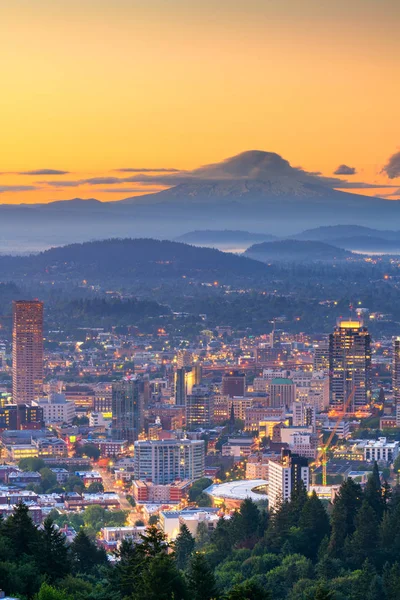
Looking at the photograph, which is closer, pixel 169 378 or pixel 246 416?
pixel 246 416

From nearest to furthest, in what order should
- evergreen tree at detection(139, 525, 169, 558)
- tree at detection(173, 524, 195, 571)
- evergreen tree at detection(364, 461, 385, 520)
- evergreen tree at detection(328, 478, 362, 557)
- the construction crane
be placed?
evergreen tree at detection(139, 525, 169, 558), evergreen tree at detection(328, 478, 362, 557), evergreen tree at detection(364, 461, 385, 520), tree at detection(173, 524, 195, 571), the construction crane

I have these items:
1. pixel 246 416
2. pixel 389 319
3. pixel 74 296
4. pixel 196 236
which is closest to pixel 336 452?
pixel 246 416

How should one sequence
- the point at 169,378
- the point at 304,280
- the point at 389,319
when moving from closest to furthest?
1. the point at 169,378
2. the point at 389,319
3. the point at 304,280

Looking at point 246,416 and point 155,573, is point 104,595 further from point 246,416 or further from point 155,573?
point 246,416

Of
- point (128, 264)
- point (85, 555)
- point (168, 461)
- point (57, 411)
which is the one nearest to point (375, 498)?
point (85, 555)

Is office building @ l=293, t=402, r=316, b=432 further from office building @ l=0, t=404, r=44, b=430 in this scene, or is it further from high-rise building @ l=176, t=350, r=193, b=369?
high-rise building @ l=176, t=350, r=193, b=369

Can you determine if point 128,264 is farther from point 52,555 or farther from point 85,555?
point 52,555

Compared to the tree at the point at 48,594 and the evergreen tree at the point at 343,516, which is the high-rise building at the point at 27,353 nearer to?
the evergreen tree at the point at 343,516

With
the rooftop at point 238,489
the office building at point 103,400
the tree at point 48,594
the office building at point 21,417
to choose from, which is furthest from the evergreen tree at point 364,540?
the office building at point 103,400

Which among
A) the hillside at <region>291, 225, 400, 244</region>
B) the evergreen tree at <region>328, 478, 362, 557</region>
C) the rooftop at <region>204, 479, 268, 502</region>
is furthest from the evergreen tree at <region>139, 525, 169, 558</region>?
the hillside at <region>291, 225, 400, 244</region>
